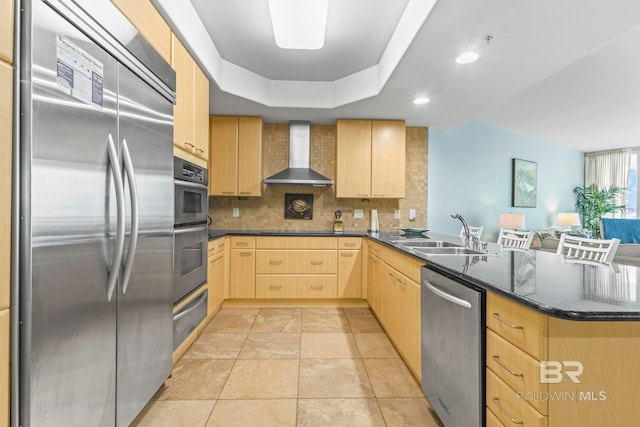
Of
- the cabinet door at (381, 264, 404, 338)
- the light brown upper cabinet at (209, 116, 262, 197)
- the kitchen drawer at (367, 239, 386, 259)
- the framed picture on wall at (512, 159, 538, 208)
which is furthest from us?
the framed picture on wall at (512, 159, 538, 208)

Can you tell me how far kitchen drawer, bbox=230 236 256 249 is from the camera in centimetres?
355

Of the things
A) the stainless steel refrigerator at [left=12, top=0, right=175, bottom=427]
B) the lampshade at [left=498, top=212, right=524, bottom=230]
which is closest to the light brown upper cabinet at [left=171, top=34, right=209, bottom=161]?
the stainless steel refrigerator at [left=12, top=0, right=175, bottom=427]

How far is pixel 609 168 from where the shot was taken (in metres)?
6.48

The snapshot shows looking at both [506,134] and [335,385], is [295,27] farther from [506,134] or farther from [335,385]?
[506,134]

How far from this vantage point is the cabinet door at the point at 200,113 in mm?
2391

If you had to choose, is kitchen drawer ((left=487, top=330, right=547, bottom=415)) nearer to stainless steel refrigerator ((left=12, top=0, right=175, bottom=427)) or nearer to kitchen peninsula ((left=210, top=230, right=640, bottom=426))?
kitchen peninsula ((left=210, top=230, right=640, bottom=426))

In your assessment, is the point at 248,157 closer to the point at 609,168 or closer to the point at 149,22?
the point at 149,22

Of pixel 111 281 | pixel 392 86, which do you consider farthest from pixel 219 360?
pixel 392 86

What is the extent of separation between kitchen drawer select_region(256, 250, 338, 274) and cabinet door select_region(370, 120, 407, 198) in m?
1.03

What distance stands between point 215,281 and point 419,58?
2708mm

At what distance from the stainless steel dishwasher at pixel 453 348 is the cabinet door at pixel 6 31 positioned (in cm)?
170

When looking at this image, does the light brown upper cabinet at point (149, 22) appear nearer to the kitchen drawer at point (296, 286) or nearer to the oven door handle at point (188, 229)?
the oven door handle at point (188, 229)

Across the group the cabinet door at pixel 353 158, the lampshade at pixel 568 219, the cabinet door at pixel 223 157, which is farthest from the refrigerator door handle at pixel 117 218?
the lampshade at pixel 568 219

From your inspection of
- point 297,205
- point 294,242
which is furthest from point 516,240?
point 297,205
